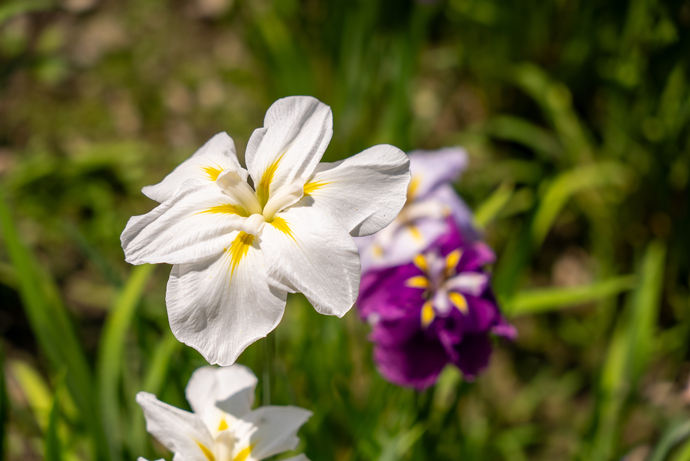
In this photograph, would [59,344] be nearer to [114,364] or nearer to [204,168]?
[114,364]

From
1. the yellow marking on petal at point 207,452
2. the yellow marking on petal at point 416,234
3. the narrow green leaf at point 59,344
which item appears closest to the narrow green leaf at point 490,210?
the yellow marking on petal at point 416,234

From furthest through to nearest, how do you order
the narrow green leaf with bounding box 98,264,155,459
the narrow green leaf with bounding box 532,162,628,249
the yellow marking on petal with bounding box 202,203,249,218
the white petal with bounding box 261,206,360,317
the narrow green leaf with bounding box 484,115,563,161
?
the narrow green leaf with bounding box 484,115,563,161
the narrow green leaf with bounding box 532,162,628,249
the narrow green leaf with bounding box 98,264,155,459
the yellow marking on petal with bounding box 202,203,249,218
the white petal with bounding box 261,206,360,317

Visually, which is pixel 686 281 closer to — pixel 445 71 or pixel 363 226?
pixel 445 71

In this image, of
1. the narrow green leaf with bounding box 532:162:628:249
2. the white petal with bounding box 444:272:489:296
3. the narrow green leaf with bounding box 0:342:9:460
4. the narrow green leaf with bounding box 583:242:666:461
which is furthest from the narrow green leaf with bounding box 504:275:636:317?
the narrow green leaf with bounding box 0:342:9:460

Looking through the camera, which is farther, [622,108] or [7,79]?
[7,79]

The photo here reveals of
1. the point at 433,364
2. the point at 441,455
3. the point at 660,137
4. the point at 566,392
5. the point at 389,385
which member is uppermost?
the point at 660,137

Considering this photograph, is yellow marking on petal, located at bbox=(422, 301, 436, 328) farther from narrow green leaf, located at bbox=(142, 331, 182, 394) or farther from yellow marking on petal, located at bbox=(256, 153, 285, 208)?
narrow green leaf, located at bbox=(142, 331, 182, 394)

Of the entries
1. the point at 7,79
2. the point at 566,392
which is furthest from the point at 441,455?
the point at 7,79

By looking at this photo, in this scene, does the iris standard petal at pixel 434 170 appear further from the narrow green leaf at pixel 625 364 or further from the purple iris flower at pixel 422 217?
the narrow green leaf at pixel 625 364
